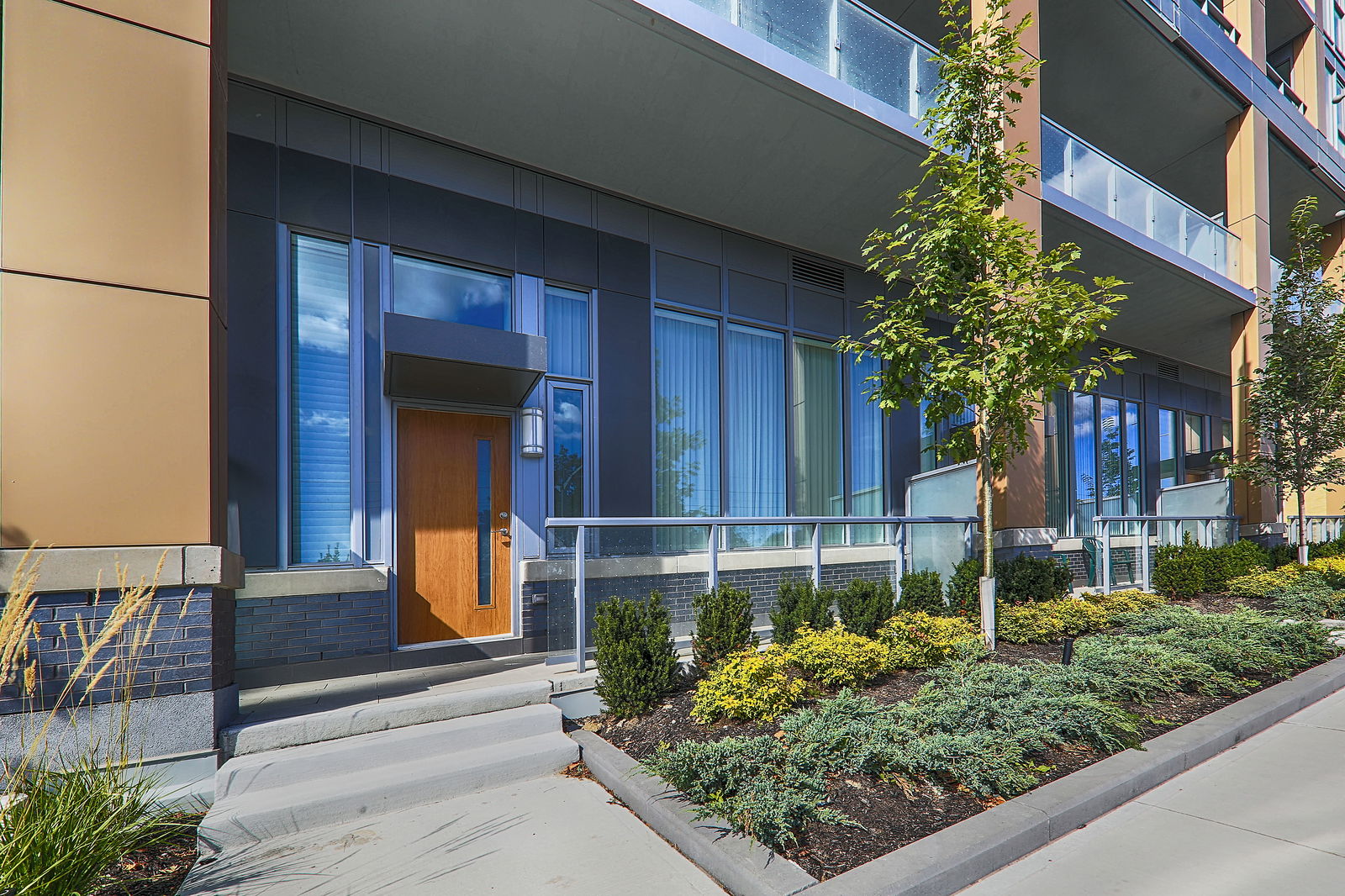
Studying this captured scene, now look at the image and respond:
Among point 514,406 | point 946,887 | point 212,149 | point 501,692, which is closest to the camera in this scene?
point 946,887

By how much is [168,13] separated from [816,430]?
8.90 m

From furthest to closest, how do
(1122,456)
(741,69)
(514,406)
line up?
(1122,456) → (514,406) → (741,69)

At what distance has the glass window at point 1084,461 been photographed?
15.1m

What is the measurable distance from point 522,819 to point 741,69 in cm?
704

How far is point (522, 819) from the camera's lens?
406 cm

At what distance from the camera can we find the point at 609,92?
7133 millimetres

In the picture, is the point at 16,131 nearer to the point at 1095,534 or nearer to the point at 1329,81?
the point at 1095,534

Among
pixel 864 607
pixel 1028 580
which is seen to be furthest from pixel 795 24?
pixel 1028 580

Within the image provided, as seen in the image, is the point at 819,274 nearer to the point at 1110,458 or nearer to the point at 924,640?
the point at 924,640

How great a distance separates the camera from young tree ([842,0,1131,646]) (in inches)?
233

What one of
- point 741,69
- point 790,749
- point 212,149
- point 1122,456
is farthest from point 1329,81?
point 212,149

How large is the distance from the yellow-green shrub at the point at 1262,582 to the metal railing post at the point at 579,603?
1082cm

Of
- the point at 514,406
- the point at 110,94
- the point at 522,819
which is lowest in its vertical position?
the point at 522,819

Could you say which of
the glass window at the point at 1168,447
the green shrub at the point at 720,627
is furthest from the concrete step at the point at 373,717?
the glass window at the point at 1168,447
